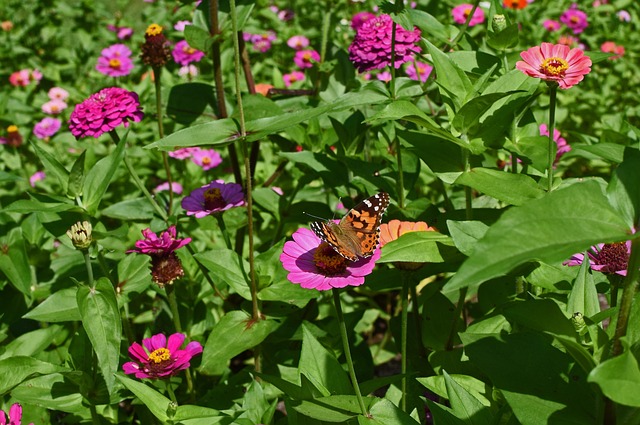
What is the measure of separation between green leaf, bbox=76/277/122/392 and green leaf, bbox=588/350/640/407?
770 millimetres

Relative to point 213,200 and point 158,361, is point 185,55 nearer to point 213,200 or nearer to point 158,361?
point 213,200

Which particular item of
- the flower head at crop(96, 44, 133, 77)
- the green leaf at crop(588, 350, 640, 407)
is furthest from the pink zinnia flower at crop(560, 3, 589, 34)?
the green leaf at crop(588, 350, 640, 407)

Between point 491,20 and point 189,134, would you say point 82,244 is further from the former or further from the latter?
point 491,20

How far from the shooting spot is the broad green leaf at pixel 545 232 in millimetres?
603

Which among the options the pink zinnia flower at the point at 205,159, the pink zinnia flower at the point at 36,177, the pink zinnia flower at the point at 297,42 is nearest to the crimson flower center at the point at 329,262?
the pink zinnia flower at the point at 205,159

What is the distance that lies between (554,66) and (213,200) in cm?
72

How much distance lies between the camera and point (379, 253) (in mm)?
1026

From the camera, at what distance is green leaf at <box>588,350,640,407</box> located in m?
0.68

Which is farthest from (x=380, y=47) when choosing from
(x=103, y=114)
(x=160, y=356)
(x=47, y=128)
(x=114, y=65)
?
(x=47, y=128)

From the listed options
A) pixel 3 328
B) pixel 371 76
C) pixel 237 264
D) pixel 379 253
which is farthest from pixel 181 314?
pixel 371 76

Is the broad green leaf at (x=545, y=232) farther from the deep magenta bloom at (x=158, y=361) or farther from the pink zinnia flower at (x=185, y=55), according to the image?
the pink zinnia flower at (x=185, y=55)

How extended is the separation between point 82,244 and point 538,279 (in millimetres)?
774

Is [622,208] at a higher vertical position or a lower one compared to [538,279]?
higher

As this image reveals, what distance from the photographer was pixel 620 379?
27.7 inches
